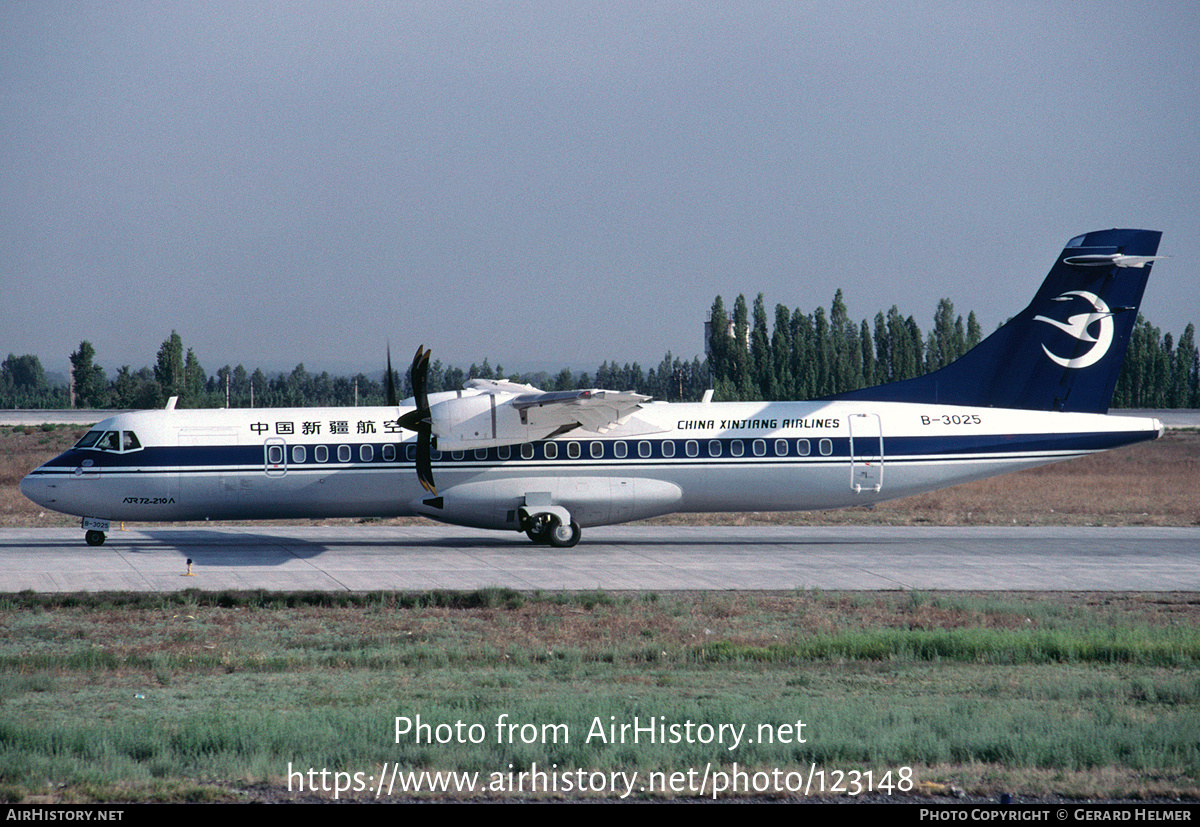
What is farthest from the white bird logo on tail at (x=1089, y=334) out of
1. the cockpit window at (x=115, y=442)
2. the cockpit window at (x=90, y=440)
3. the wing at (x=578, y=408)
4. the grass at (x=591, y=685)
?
the cockpit window at (x=90, y=440)

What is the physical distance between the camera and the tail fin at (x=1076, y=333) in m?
25.4

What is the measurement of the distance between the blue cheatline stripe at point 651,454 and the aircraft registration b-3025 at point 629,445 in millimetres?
34

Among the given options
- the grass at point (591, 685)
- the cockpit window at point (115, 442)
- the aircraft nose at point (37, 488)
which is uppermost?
the cockpit window at point (115, 442)

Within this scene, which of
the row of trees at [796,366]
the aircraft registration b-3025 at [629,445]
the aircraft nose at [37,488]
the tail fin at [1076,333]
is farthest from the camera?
the row of trees at [796,366]

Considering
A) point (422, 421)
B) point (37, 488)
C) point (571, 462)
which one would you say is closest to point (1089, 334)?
point (571, 462)

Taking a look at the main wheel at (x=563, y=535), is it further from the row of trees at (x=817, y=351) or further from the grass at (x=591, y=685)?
the row of trees at (x=817, y=351)

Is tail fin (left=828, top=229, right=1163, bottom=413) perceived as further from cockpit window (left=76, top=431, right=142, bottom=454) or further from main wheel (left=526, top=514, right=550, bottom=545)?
cockpit window (left=76, top=431, right=142, bottom=454)

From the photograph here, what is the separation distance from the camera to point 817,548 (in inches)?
992

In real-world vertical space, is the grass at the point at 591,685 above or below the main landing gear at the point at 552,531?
below

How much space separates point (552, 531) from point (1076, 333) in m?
13.7

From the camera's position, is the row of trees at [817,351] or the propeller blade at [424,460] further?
the row of trees at [817,351]

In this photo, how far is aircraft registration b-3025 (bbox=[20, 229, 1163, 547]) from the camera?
78.2ft

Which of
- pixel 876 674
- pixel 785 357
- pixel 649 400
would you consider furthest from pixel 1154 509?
pixel 785 357

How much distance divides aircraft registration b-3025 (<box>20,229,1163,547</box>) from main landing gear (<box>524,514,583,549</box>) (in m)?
0.04
